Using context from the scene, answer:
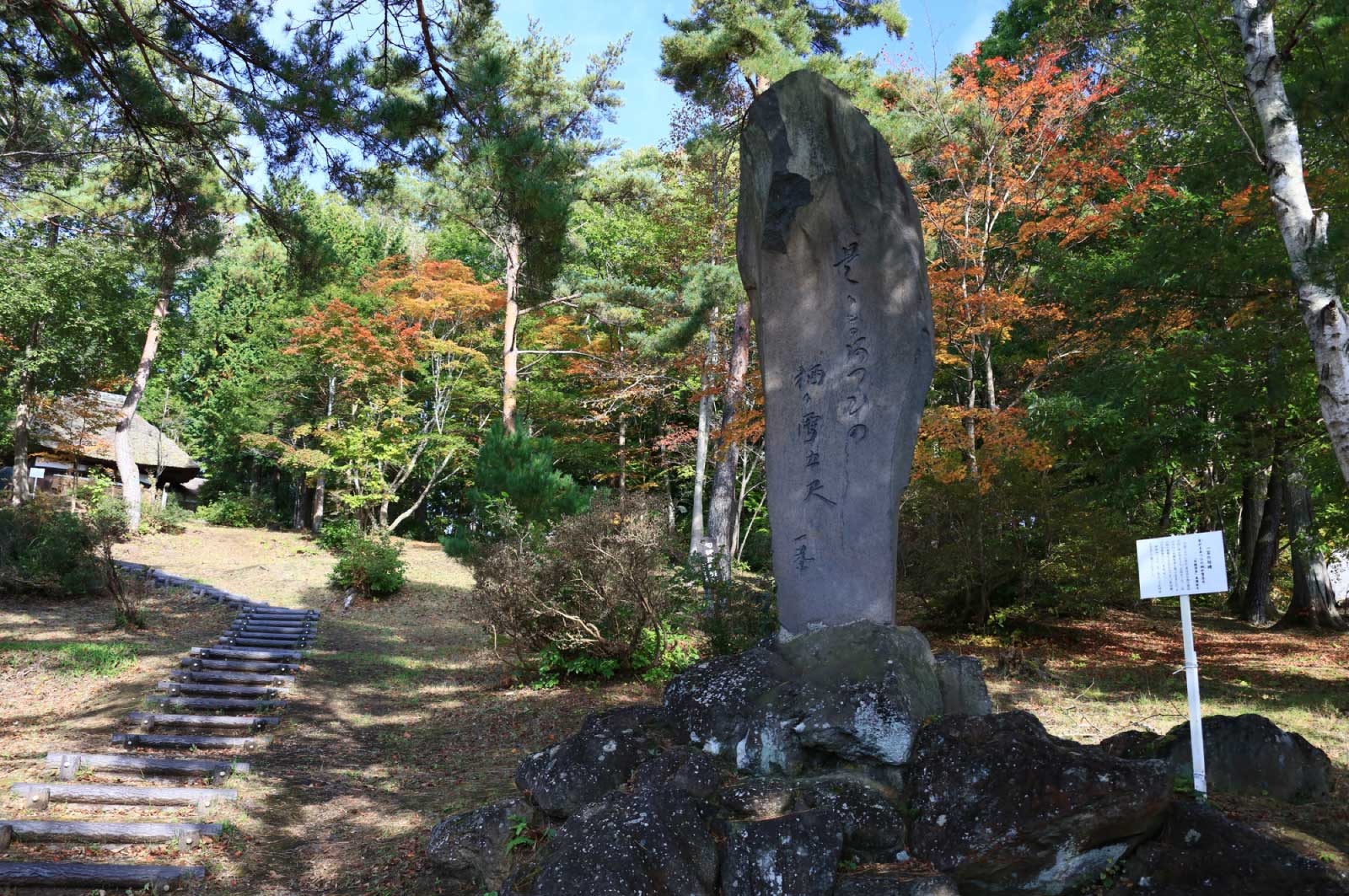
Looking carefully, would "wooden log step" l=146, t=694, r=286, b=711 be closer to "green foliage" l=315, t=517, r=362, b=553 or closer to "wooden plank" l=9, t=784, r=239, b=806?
"wooden plank" l=9, t=784, r=239, b=806

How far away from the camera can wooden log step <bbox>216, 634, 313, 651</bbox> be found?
11672 millimetres

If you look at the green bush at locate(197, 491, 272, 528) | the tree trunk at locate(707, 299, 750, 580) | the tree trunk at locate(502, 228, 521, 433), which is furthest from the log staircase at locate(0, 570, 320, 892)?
the green bush at locate(197, 491, 272, 528)

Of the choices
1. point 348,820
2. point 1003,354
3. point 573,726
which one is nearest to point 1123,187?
point 1003,354

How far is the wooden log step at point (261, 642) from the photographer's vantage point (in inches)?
460

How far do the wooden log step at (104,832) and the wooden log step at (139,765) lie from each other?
1.30 metres

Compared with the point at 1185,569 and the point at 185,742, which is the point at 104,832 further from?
the point at 1185,569

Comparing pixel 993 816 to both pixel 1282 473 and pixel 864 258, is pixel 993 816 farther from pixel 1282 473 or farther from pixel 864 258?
pixel 1282 473

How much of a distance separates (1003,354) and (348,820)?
551 inches

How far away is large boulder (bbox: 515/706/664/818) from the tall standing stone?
4.36ft

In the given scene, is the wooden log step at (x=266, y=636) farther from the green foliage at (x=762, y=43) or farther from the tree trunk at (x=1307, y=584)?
the tree trunk at (x=1307, y=584)

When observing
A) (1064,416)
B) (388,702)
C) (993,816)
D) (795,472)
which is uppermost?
(1064,416)

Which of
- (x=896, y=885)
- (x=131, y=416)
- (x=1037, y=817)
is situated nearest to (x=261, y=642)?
(x=896, y=885)

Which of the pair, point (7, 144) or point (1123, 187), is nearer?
point (7, 144)

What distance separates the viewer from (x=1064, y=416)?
452 inches
